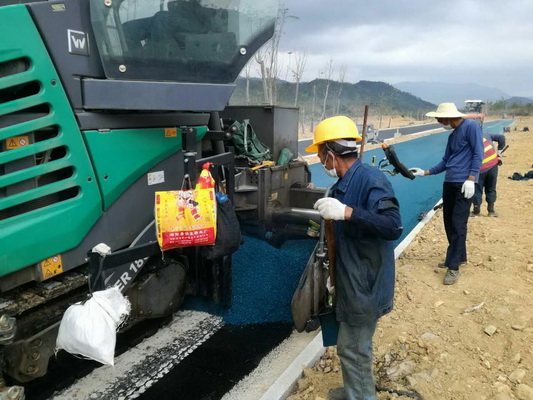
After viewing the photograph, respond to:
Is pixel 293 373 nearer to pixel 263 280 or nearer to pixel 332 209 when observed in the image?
pixel 263 280

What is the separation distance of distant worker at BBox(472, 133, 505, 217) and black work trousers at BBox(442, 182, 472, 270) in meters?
2.11

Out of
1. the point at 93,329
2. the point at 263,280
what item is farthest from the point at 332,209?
the point at 263,280

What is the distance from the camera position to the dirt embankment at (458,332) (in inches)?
115

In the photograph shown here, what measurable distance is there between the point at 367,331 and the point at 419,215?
6.17m

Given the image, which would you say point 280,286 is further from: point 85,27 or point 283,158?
point 85,27

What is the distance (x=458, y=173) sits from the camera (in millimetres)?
4512

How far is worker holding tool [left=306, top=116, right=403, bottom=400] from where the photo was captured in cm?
222

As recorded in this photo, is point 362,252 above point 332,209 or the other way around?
the other way around

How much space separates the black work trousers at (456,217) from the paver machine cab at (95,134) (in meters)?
2.61

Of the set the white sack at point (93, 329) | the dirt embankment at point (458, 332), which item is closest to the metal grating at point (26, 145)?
the white sack at point (93, 329)

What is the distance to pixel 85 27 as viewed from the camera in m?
2.43

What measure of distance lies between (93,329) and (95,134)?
1121mm

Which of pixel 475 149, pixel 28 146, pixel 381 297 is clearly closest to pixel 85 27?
pixel 28 146

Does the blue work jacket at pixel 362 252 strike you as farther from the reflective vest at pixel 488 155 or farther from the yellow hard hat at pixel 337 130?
the reflective vest at pixel 488 155
